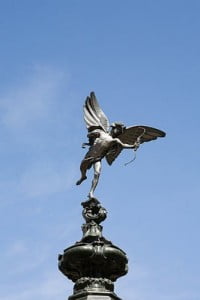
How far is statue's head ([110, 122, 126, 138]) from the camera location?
15750 millimetres

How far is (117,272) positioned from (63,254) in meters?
1.05

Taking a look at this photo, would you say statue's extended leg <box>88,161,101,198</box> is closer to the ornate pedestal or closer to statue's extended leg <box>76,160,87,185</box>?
statue's extended leg <box>76,160,87,185</box>

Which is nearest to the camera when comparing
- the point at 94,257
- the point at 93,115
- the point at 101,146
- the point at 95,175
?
the point at 94,257

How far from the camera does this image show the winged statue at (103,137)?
15523mm

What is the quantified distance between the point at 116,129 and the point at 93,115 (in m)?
0.87

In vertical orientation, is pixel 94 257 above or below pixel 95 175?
below

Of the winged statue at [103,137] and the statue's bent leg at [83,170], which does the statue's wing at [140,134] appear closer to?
the winged statue at [103,137]

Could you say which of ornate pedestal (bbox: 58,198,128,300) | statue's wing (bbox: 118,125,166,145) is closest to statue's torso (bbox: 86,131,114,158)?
statue's wing (bbox: 118,125,166,145)

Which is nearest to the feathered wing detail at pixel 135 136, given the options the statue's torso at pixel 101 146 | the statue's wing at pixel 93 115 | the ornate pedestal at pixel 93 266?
the statue's torso at pixel 101 146

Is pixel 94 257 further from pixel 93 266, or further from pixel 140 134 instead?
pixel 140 134

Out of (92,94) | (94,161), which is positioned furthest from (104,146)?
(92,94)

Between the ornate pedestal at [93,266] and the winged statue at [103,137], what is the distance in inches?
55.4

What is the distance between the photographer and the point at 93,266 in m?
13.8

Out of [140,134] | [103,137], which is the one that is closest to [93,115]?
[103,137]
